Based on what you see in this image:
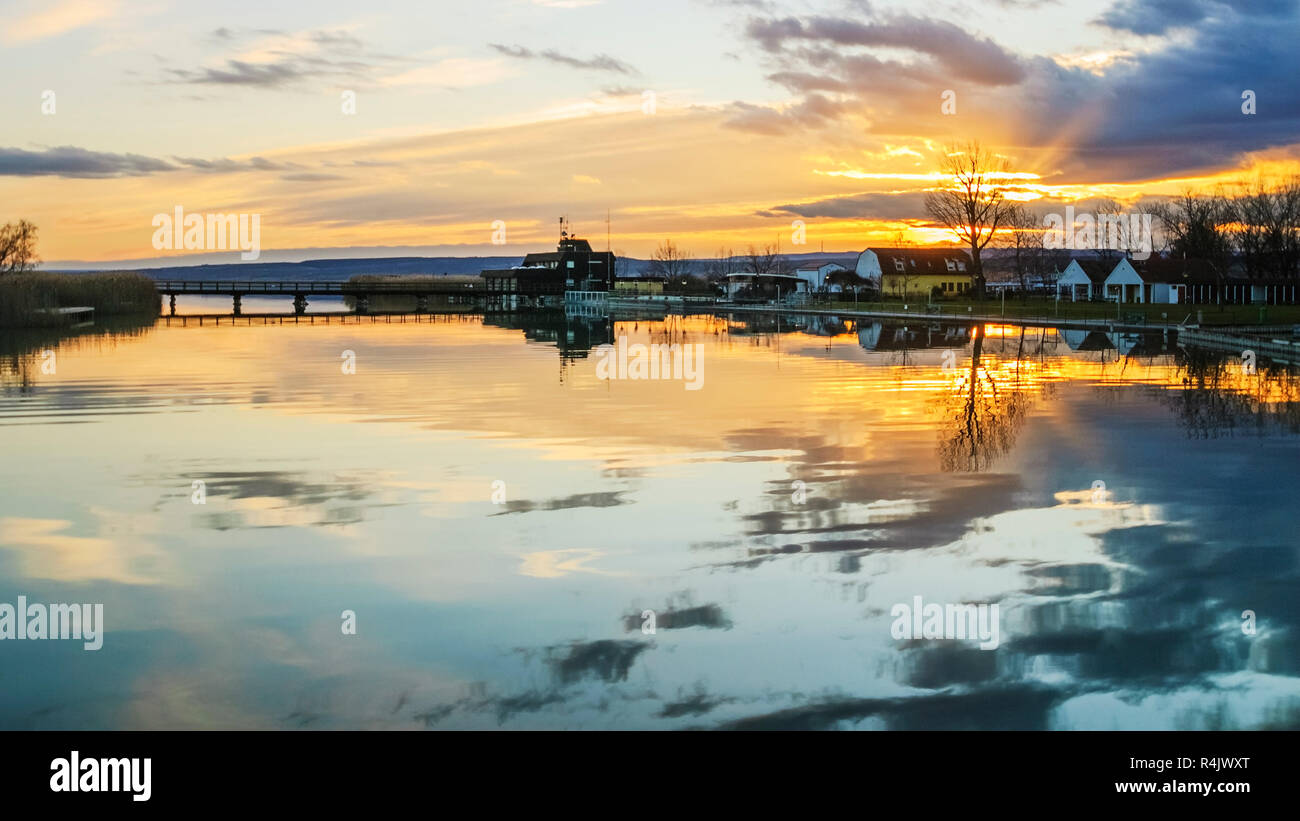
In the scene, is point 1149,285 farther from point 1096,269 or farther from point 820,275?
point 820,275

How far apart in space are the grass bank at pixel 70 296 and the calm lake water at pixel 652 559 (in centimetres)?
4677

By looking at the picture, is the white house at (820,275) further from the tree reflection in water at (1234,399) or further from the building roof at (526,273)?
the tree reflection in water at (1234,399)

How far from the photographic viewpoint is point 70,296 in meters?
99.9

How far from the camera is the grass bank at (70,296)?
77562 millimetres

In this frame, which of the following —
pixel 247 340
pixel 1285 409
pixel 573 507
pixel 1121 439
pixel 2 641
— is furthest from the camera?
pixel 247 340

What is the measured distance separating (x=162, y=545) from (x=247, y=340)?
186 feet

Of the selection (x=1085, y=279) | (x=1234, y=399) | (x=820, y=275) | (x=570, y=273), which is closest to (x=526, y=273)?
(x=570, y=273)

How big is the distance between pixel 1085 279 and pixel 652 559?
12324 centimetres

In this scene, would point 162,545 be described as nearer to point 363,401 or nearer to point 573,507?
point 573,507

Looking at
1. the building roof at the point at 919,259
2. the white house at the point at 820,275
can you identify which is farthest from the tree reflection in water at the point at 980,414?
the white house at the point at 820,275
